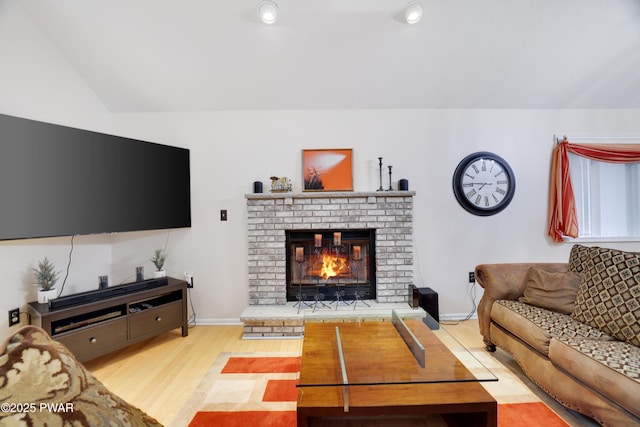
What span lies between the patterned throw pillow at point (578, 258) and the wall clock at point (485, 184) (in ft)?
3.16

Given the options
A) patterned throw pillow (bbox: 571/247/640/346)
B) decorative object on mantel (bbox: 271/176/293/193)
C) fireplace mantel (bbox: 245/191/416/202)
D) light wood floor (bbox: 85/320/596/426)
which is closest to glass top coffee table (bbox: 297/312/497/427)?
light wood floor (bbox: 85/320/596/426)

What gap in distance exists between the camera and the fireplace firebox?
122 inches

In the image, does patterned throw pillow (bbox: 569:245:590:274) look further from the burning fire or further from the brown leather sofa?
the burning fire

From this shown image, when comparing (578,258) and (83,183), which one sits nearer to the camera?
(578,258)

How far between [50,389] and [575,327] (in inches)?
99.2

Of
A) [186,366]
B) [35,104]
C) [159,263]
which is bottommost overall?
[186,366]

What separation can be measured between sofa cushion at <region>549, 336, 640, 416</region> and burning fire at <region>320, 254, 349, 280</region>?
1.83 m

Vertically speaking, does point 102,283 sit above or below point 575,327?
above

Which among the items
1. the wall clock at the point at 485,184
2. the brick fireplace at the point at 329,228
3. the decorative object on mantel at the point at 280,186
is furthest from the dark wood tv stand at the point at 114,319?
the wall clock at the point at 485,184

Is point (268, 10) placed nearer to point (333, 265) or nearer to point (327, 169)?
point (327, 169)

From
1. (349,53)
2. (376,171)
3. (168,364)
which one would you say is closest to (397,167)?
(376,171)

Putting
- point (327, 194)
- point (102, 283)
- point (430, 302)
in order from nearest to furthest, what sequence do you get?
point (102, 283), point (430, 302), point (327, 194)

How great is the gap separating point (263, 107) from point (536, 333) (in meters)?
2.99

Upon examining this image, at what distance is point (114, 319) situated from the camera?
2.31m
